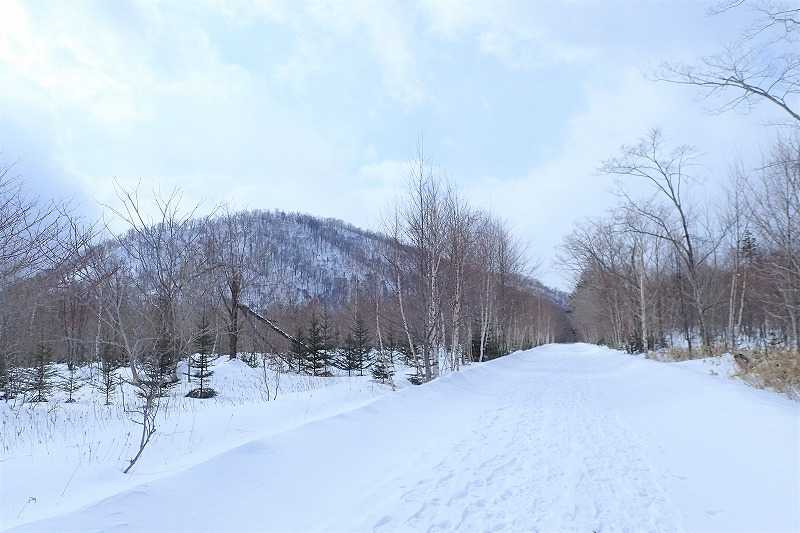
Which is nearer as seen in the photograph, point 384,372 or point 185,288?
point 185,288

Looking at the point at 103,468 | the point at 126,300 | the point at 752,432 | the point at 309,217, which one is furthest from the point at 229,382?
the point at 309,217

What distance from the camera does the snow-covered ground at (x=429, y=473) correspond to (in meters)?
3.81

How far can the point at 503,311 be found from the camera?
3306 centimetres

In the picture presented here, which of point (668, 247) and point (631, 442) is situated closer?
point (631, 442)

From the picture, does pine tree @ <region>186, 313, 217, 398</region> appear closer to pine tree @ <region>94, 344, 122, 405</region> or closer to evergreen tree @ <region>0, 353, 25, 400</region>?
pine tree @ <region>94, 344, 122, 405</region>

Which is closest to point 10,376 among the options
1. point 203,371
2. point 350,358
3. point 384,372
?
point 203,371

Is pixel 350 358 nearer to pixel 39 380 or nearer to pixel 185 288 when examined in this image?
pixel 39 380

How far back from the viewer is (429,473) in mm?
5215

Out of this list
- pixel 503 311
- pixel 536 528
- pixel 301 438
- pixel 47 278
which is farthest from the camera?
pixel 503 311

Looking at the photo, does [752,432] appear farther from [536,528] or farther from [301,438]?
[301,438]

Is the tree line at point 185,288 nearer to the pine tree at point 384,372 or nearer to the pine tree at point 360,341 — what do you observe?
the pine tree at point 384,372

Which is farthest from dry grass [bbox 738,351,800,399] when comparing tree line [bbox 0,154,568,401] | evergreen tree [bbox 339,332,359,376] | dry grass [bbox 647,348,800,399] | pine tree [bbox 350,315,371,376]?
evergreen tree [bbox 339,332,359,376]

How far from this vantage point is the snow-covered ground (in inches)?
150

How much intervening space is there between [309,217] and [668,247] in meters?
167
